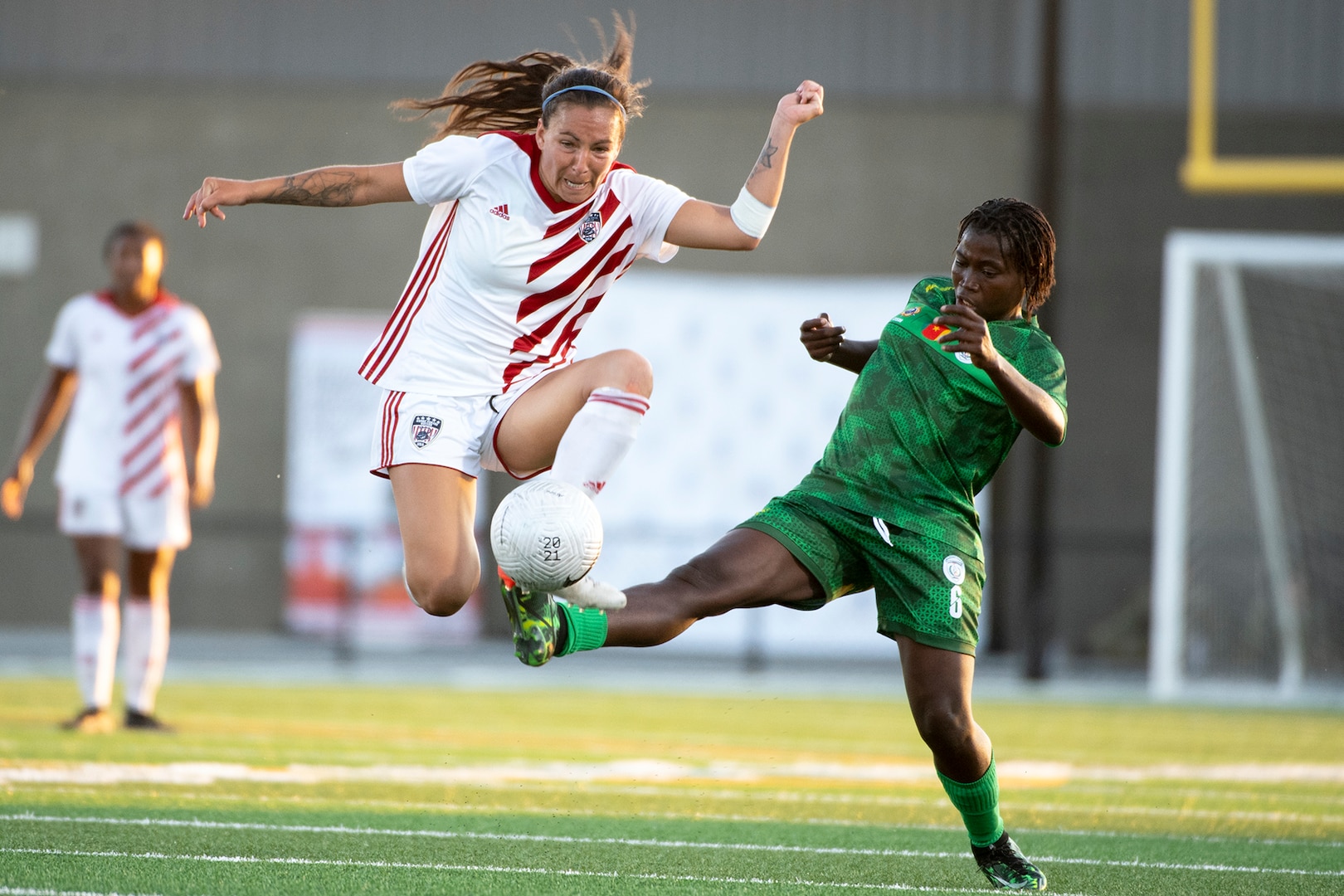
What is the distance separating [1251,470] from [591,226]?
9.08 m

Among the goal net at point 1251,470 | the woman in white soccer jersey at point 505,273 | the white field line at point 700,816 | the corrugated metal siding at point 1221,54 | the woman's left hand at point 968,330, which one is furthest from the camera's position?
the corrugated metal siding at point 1221,54

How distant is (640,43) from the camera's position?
16375mm

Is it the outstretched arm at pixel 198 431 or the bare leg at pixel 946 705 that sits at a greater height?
the outstretched arm at pixel 198 431

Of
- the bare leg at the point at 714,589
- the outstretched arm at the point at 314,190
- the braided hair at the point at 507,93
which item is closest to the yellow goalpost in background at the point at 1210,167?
the braided hair at the point at 507,93

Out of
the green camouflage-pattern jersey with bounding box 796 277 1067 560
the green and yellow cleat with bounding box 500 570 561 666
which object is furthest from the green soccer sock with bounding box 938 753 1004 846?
the green and yellow cleat with bounding box 500 570 561 666

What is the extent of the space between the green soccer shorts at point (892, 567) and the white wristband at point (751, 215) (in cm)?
80

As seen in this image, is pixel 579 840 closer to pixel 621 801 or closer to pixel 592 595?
pixel 621 801

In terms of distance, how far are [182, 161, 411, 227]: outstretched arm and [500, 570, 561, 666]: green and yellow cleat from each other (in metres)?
1.19

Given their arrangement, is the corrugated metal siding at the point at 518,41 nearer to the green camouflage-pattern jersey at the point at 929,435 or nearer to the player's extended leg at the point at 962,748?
the green camouflage-pattern jersey at the point at 929,435

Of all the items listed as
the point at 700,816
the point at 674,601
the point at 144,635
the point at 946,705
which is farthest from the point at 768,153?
the point at 144,635

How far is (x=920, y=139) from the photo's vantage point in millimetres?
16312

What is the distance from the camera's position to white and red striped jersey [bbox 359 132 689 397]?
4.78 m

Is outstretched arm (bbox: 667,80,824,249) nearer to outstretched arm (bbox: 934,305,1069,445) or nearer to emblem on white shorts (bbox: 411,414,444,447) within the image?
outstretched arm (bbox: 934,305,1069,445)

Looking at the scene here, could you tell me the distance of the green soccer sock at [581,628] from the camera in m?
4.25
